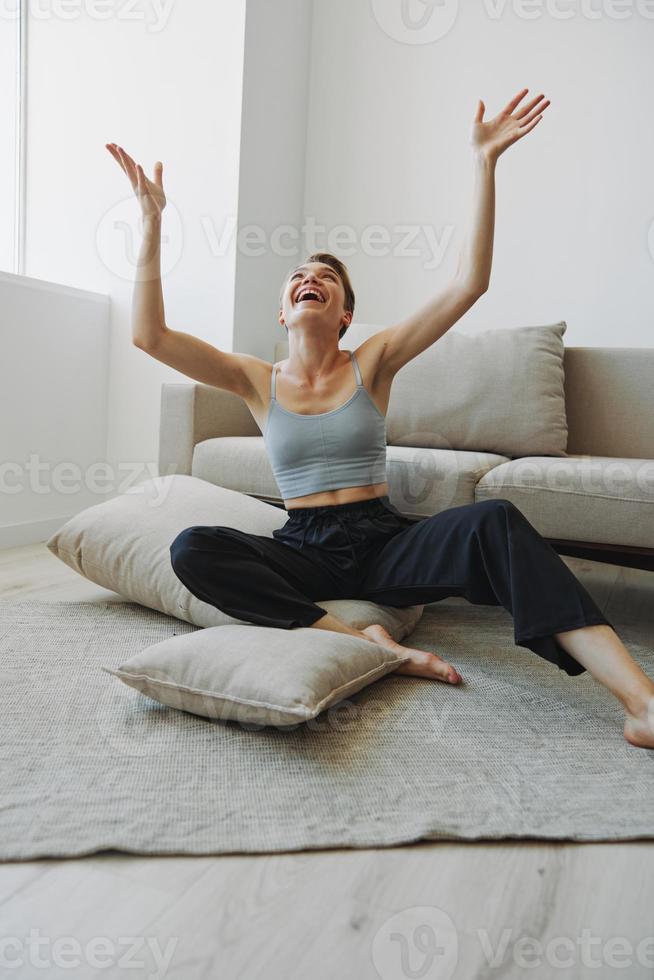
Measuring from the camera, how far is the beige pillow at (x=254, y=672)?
1.28 m

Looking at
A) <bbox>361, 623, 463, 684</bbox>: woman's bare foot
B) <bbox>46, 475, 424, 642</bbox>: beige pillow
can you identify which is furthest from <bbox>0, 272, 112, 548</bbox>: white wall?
<bbox>361, 623, 463, 684</bbox>: woman's bare foot

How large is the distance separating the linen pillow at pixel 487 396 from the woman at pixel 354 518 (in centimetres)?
74

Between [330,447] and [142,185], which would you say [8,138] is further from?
[330,447]

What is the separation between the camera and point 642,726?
4.38 ft

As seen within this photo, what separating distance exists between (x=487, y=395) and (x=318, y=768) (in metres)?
1.64

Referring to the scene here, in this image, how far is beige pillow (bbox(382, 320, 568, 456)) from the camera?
257 cm

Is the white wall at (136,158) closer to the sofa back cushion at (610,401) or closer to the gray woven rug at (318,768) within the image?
the sofa back cushion at (610,401)

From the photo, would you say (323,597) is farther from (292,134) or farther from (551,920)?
(292,134)

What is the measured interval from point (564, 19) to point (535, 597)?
2750 millimetres

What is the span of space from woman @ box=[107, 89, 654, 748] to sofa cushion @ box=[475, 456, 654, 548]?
324mm

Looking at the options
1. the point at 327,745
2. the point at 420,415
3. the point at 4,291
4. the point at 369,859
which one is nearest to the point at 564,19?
the point at 420,415

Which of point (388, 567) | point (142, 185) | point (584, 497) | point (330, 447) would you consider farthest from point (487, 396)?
point (142, 185)

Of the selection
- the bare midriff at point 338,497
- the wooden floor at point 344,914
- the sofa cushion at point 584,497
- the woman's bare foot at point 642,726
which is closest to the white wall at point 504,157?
the sofa cushion at point 584,497

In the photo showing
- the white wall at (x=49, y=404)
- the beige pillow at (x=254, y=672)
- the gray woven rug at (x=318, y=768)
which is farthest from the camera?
the white wall at (x=49, y=404)
